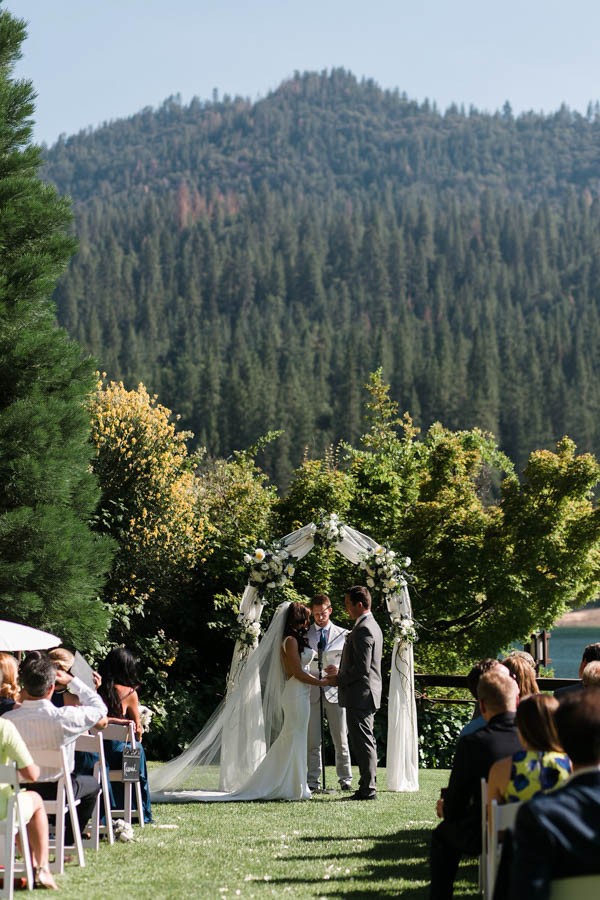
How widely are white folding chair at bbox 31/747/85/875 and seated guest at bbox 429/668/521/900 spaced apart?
6.95ft

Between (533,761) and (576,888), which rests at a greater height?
(533,761)

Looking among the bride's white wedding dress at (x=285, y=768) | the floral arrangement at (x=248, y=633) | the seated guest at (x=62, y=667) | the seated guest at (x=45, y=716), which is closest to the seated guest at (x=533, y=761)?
the seated guest at (x=45, y=716)

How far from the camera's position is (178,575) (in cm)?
1504

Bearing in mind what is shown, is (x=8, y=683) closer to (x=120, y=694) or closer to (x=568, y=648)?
(x=120, y=694)

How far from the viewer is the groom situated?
32.4 feet

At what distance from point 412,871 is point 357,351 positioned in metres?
100

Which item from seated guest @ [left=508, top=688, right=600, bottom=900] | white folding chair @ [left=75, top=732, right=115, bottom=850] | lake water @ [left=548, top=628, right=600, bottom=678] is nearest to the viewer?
seated guest @ [left=508, top=688, right=600, bottom=900]

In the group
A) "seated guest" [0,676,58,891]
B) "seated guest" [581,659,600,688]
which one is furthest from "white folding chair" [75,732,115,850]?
"seated guest" [581,659,600,688]

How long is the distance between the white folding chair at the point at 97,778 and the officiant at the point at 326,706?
3606mm

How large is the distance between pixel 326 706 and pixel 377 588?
52.2 inches

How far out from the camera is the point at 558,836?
2934 millimetres

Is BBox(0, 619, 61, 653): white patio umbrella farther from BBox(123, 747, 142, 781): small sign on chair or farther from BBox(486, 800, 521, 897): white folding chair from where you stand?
BBox(486, 800, 521, 897): white folding chair

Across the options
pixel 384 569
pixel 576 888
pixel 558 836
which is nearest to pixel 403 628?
pixel 384 569

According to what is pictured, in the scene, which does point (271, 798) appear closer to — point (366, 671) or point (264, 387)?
point (366, 671)
